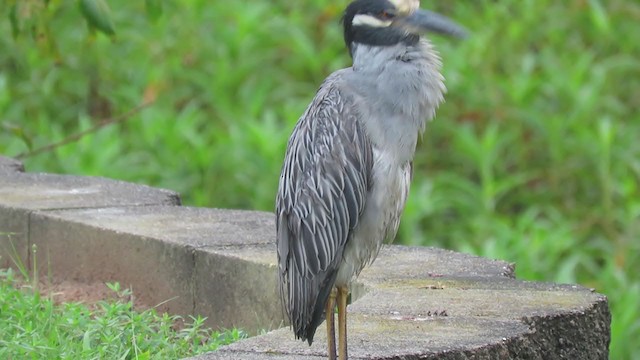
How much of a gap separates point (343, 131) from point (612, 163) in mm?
5346

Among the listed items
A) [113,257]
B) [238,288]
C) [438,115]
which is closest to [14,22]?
[113,257]

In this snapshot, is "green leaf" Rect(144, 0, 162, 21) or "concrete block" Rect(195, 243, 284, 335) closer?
"concrete block" Rect(195, 243, 284, 335)

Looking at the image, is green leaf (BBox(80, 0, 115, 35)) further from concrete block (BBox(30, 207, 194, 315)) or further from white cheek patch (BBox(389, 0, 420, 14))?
white cheek patch (BBox(389, 0, 420, 14))

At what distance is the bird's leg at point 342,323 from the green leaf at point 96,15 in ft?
5.49

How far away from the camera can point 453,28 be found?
408cm

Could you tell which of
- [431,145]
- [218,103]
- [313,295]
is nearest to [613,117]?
[431,145]

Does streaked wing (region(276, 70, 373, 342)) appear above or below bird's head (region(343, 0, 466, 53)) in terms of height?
below

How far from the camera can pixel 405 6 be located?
4137 mm

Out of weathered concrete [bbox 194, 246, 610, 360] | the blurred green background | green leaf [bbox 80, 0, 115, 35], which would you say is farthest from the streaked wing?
the blurred green background

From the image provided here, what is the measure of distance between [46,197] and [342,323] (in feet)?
7.61

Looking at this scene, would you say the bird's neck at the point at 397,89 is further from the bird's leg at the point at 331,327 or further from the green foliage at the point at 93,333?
the green foliage at the point at 93,333

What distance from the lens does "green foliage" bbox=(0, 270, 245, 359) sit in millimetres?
4316

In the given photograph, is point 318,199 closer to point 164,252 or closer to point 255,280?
point 255,280

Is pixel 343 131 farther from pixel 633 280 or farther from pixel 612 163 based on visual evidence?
pixel 612 163
